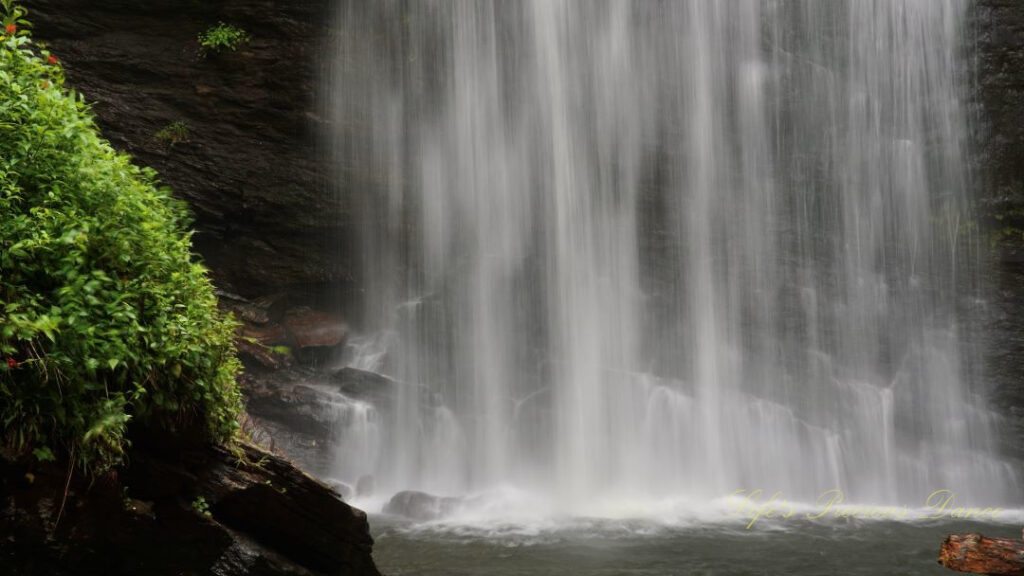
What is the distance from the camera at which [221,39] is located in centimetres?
1527

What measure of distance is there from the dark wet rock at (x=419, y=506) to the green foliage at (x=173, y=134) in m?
8.13

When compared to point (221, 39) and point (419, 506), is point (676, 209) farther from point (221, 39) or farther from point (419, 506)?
point (221, 39)

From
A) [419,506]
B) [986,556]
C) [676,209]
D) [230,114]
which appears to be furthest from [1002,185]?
[230,114]

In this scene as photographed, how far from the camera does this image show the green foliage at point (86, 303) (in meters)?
3.90

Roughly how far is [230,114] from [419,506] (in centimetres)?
871

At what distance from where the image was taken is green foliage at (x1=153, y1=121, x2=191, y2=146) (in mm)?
14906

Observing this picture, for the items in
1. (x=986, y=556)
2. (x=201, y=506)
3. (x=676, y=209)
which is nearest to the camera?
(x=201, y=506)

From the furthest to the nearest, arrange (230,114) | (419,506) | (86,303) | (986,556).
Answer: (230,114)
(419,506)
(986,556)
(86,303)

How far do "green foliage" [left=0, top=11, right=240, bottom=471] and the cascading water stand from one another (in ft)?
34.4

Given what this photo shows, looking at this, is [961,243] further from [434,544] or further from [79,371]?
[79,371]

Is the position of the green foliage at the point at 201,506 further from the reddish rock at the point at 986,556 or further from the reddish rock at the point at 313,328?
the reddish rock at the point at 313,328

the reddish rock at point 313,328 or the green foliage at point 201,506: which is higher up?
the reddish rock at point 313,328

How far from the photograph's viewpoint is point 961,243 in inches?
643

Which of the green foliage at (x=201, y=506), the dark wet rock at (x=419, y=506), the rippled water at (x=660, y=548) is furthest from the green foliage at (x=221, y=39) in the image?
the green foliage at (x=201, y=506)
